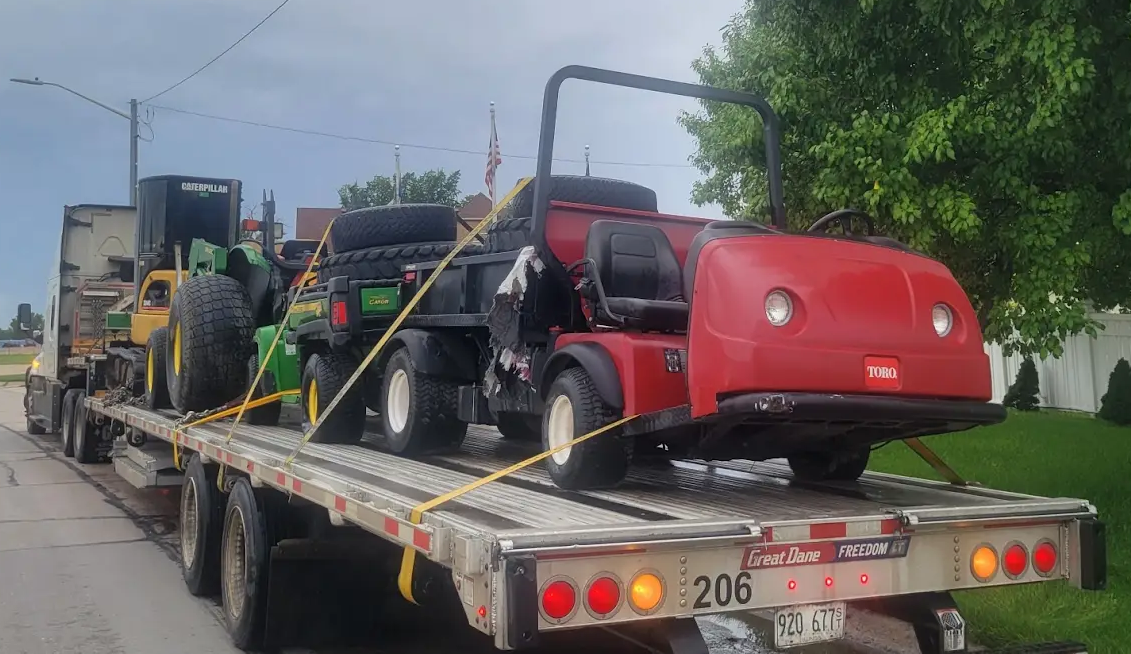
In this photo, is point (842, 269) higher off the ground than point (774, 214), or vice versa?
point (774, 214)

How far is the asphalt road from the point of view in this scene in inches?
229

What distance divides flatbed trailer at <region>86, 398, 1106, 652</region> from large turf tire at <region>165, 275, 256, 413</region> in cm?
307

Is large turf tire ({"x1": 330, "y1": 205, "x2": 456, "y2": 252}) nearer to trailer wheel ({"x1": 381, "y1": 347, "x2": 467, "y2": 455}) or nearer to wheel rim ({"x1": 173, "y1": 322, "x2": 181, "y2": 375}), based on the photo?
trailer wheel ({"x1": 381, "y1": 347, "x2": 467, "y2": 455})

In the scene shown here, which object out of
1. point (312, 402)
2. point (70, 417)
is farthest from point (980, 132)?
point (70, 417)

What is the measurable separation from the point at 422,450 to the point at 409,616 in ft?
3.72

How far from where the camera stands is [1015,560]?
4.04 m

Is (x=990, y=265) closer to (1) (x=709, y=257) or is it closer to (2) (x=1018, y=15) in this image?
(2) (x=1018, y=15)

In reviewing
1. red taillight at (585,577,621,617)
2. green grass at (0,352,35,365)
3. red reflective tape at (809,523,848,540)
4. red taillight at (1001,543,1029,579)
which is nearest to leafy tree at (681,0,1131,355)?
red taillight at (1001,543,1029,579)

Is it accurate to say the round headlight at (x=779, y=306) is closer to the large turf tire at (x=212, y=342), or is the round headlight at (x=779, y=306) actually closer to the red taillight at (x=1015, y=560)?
the red taillight at (x=1015, y=560)

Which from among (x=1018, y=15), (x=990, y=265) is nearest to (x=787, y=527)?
(x=1018, y=15)

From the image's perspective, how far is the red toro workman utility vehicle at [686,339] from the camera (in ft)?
12.3

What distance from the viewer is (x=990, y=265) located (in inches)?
320

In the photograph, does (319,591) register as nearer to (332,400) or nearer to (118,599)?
(332,400)

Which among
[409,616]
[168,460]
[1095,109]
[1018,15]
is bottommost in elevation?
[409,616]
